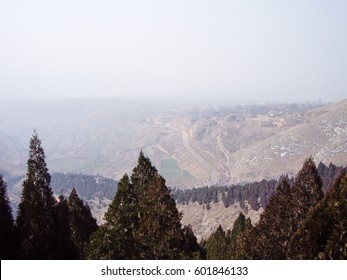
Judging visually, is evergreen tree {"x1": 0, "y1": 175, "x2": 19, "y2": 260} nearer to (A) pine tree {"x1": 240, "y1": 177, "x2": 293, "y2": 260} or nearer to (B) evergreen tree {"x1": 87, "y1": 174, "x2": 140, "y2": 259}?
(B) evergreen tree {"x1": 87, "y1": 174, "x2": 140, "y2": 259}

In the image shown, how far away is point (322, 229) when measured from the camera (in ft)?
49.2

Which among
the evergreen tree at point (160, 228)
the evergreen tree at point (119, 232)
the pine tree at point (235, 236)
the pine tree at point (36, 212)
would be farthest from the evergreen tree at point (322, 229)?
the pine tree at point (36, 212)

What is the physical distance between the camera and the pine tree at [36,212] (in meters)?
23.8

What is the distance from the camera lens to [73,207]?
118 feet

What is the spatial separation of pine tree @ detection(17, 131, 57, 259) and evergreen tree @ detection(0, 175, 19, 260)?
0.52 metres

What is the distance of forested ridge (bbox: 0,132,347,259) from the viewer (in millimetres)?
15086

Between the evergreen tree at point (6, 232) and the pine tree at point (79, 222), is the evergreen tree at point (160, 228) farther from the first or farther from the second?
the pine tree at point (79, 222)

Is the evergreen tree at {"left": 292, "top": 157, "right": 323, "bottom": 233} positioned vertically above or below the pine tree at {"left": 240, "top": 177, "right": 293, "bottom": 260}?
above

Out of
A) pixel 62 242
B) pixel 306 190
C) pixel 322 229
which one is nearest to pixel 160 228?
pixel 322 229

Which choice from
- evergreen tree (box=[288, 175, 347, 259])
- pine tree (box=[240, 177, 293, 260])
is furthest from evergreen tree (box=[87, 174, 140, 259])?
evergreen tree (box=[288, 175, 347, 259])

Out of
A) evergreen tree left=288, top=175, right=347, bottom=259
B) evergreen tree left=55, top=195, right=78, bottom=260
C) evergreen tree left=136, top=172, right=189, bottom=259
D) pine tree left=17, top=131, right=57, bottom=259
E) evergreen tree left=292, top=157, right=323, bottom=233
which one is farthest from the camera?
evergreen tree left=55, top=195, right=78, bottom=260

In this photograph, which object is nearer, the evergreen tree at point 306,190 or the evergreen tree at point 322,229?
the evergreen tree at point 322,229

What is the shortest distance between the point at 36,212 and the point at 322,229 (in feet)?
58.5
